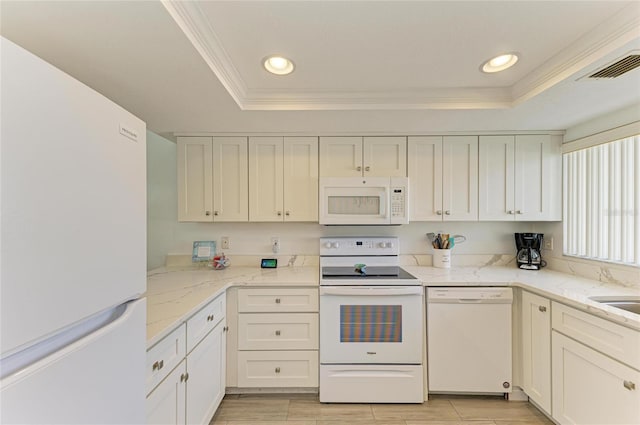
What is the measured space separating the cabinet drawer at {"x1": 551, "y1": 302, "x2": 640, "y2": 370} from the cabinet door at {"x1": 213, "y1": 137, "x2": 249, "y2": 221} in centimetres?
237

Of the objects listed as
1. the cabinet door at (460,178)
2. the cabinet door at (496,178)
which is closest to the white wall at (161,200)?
the cabinet door at (460,178)

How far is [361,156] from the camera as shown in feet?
8.16

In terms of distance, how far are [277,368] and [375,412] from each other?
0.77m

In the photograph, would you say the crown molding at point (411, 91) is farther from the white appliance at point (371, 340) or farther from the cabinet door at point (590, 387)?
the cabinet door at point (590, 387)

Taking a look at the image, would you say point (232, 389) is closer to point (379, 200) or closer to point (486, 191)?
point (379, 200)

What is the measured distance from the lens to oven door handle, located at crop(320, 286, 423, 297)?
2.07 metres

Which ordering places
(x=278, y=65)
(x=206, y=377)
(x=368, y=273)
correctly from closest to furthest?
(x=278, y=65), (x=206, y=377), (x=368, y=273)

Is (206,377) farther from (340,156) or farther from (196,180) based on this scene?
(340,156)

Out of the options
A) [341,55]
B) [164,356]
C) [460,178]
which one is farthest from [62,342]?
[460,178]

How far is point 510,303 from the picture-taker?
2082 mm

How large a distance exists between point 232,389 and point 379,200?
6.28 ft

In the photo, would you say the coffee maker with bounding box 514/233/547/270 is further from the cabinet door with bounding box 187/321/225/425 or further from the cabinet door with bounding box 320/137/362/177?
the cabinet door with bounding box 187/321/225/425

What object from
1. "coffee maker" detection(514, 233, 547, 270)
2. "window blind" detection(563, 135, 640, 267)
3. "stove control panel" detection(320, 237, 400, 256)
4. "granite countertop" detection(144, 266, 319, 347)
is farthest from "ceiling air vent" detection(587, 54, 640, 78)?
"granite countertop" detection(144, 266, 319, 347)

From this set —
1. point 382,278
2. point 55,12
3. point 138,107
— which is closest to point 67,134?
point 55,12
